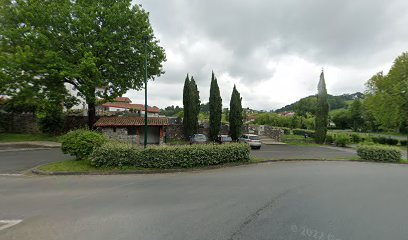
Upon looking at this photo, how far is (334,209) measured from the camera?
18.4 feet

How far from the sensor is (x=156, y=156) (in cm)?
1076

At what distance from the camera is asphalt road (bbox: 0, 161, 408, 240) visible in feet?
14.0

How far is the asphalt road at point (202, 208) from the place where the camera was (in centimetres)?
425

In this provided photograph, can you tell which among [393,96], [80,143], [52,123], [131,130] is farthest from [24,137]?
[393,96]

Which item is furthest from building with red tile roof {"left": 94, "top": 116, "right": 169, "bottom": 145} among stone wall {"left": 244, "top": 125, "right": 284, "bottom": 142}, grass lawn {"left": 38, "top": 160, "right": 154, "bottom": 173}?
stone wall {"left": 244, "top": 125, "right": 284, "bottom": 142}

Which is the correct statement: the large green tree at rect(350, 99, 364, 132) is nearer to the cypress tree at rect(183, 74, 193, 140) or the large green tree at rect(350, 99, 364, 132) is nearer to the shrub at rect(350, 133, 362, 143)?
the shrub at rect(350, 133, 362, 143)

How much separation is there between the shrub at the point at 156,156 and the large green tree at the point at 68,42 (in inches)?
394

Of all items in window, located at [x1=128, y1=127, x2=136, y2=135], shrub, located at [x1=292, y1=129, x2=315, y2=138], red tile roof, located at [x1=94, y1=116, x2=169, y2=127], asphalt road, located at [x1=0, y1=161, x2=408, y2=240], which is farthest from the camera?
shrub, located at [x1=292, y1=129, x2=315, y2=138]

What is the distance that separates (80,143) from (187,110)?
15350 mm

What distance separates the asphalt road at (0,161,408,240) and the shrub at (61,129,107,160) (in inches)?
94.3

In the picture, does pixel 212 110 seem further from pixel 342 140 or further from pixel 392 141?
pixel 392 141

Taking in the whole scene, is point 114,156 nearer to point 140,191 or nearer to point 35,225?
point 140,191

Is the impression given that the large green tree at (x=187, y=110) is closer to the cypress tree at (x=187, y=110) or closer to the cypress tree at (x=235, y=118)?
the cypress tree at (x=187, y=110)

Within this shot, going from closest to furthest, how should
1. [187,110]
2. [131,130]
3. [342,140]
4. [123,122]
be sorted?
[123,122], [131,130], [187,110], [342,140]
